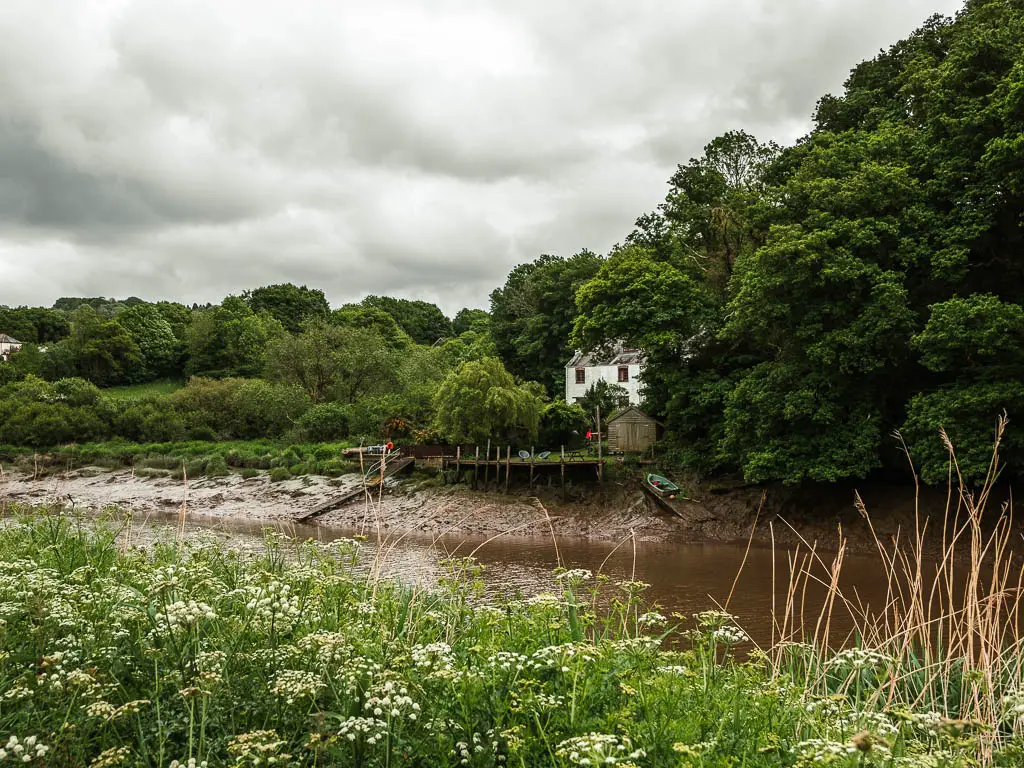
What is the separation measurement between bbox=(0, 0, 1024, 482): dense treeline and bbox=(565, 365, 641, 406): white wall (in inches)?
506

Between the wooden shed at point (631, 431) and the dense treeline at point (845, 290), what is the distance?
2197 mm

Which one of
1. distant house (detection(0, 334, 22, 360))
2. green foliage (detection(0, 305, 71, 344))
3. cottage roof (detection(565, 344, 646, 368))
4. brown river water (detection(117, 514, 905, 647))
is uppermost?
green foliage (detection(0, 305, 71, 344))

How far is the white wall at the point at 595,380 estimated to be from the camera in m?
44.6

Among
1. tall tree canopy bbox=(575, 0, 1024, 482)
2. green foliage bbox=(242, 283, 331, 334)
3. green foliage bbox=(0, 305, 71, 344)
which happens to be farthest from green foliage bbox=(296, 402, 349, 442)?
green foliage bbox=(0, 305, 71, 344)

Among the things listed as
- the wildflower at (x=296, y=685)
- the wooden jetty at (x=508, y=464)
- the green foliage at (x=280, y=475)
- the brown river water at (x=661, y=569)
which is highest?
the wildflower at (x=296, y=685)

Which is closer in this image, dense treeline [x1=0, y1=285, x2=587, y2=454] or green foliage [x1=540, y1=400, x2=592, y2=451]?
dense treeline [x1=0, y1=285, x2=587, y2=454]

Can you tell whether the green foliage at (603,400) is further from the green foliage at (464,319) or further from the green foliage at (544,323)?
the green foliage at (464,319)

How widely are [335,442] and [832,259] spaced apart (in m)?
27.4

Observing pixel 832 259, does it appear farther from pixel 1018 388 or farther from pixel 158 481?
pixel 158 481

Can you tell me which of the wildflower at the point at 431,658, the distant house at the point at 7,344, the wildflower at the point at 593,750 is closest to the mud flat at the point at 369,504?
the wildflower at the point at 431,658

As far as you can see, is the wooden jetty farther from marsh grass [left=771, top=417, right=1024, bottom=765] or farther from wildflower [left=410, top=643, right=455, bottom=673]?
wildflower [left=410, top=643, right=455, bottom=673]

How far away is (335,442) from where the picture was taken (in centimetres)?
3738

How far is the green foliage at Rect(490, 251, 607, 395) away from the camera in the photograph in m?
47.0

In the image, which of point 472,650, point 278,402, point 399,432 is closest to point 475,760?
point 472,650
